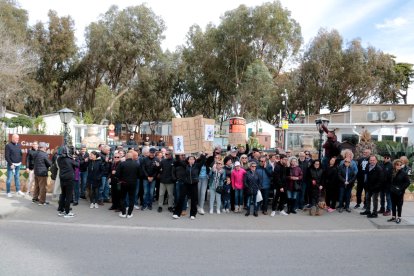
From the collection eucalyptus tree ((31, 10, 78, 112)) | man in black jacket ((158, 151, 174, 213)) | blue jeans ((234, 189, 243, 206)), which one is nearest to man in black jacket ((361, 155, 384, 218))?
blue jeans ((234, 189, 243, 206))

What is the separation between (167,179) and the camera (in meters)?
10.8

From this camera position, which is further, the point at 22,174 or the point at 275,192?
the point at 22,174

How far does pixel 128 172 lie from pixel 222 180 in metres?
2.69

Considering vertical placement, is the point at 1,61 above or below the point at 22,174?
above

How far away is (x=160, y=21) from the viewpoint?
43.2m

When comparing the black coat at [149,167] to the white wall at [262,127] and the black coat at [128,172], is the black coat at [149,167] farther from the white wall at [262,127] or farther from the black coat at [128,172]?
the white wall at [262,127]

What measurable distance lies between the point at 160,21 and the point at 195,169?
36.1 m

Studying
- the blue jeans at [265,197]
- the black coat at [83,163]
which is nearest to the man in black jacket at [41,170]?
the black coat at [83,163]

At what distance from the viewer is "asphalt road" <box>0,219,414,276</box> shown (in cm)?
615

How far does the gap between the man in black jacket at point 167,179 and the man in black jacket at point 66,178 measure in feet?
7.70

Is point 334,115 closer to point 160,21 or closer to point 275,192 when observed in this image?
point 160,21

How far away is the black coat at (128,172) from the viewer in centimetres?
1004

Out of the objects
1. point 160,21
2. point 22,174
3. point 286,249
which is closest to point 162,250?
point 286,249

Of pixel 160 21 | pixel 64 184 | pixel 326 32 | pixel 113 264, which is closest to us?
pixel 113 264
